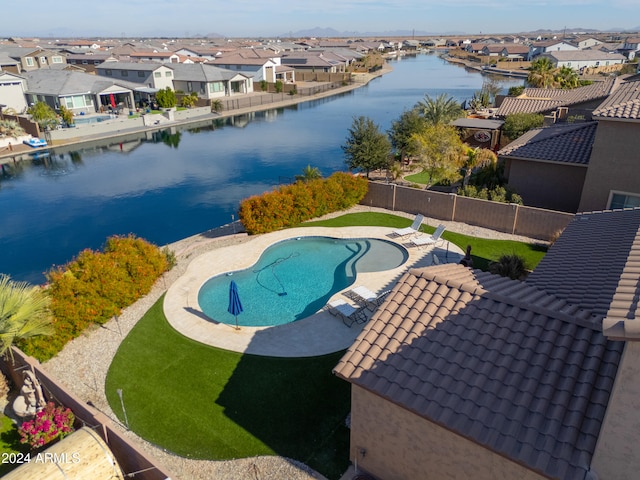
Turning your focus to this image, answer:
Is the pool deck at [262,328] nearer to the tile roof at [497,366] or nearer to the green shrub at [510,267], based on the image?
the green shrub at [510,267]

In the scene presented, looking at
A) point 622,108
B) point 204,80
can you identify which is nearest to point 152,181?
point 622,108

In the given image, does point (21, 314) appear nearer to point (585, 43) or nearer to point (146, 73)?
point (146, 73)

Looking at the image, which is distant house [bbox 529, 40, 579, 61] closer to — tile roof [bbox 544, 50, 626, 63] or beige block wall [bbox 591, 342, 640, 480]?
tile roof [bbox 544, 50, 626, 63]

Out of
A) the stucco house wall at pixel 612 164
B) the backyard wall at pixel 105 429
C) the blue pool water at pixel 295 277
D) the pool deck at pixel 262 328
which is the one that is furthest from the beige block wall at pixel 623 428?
the stucco house wall at pixel 612 164

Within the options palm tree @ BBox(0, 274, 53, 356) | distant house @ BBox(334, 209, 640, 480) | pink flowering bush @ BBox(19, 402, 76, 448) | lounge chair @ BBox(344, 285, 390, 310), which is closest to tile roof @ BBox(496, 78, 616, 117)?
lounge chair @ BBox(344, 285, 390, 310)

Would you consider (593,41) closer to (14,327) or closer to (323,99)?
(323,99)

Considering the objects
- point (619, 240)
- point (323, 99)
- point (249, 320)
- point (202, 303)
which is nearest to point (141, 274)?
point (202, 303)

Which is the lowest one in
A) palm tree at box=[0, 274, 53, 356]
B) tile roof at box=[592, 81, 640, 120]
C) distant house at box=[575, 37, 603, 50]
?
palm tree at box=[0, 274, 53, 356]
